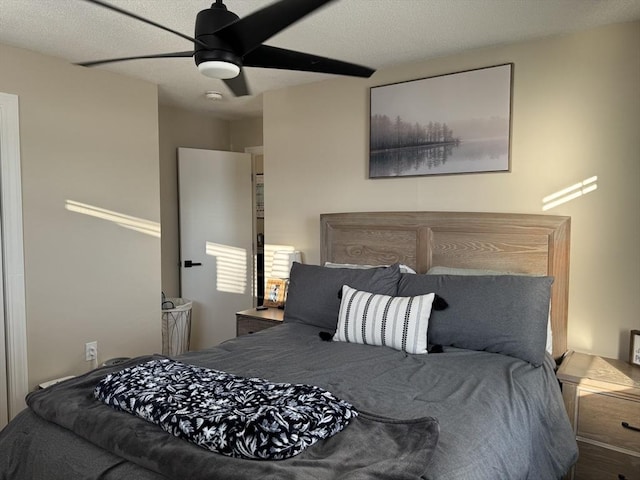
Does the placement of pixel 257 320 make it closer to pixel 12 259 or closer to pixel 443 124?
pixel 12 259

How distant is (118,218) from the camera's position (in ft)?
11.6

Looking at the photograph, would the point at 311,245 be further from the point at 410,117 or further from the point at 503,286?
the point at 503,286

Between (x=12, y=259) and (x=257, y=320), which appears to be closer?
(x=12, y=259)

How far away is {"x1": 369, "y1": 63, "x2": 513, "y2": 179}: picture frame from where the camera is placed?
2848 millimetres

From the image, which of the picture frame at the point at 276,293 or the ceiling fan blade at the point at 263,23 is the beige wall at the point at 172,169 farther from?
the ceiling fan blade at the point at 263,23

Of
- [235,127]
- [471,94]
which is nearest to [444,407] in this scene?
[471,94]

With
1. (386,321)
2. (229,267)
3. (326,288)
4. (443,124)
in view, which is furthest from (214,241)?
(386,321)

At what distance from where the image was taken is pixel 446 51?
9.67ft

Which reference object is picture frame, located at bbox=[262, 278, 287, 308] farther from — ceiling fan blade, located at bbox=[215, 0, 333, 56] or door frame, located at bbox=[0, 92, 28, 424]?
ceiling fan blade, located at bbox=[215, 0, 333, 56]

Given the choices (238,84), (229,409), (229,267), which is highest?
(238,84)

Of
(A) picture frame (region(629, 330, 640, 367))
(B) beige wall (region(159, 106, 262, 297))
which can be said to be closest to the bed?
(A) picture frame (region(629, 330, 640, 367))

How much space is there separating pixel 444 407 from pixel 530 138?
1847mm

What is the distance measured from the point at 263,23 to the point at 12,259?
8.04ft

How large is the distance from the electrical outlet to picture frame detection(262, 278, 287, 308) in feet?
4.25
